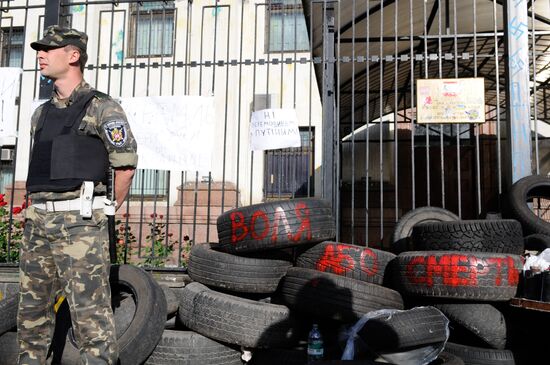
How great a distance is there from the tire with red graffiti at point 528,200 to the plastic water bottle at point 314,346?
248cm

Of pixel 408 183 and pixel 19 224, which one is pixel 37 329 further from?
pixel 408 183

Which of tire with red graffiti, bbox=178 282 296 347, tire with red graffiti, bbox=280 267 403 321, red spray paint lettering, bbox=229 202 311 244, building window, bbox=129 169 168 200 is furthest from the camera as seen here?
building window, bbox=129 169 168 200

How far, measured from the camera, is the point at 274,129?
5.26m

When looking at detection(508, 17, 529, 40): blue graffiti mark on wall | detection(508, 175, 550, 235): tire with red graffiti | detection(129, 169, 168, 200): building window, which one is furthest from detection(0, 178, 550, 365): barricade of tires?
detection(129, 169, 168, 200): building window

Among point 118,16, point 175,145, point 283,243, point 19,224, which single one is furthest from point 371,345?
point 118,16

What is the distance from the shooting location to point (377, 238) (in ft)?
35.9

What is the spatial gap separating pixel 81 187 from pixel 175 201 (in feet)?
29.6

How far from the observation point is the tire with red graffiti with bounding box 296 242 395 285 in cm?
401

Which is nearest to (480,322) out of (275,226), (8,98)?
(275,226)

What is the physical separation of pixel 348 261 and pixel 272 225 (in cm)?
70

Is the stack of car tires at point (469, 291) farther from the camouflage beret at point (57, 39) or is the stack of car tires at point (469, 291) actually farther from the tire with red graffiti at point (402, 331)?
the camouflage beret at point (57, 39)

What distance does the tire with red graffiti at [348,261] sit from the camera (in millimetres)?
4012

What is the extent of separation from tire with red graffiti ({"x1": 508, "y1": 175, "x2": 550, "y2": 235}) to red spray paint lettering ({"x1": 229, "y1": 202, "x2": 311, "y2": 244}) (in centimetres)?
221

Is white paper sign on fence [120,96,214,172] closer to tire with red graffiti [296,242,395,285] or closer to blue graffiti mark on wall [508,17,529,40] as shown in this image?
tire with red graffiti [296,242,395,285]
